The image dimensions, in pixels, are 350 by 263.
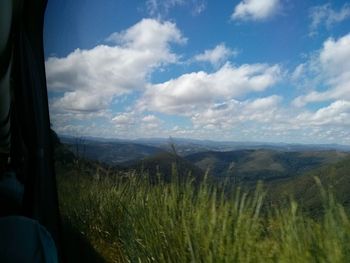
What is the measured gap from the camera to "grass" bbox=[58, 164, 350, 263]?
1.62 m

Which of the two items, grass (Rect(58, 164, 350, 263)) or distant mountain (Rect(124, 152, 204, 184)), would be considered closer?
grass (Rect(58, 164, 350, 263))

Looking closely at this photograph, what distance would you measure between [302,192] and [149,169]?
2.61 m

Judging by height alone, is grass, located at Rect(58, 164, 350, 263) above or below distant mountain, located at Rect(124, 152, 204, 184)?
below

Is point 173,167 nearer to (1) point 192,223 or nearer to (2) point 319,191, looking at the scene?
(1) point 192,223

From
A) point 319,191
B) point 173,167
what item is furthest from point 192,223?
point 319,191

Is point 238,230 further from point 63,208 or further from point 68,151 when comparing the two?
point 68,151

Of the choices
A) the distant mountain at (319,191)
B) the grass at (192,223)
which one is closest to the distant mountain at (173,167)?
the grass at (192,223)

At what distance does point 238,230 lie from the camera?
2152mm

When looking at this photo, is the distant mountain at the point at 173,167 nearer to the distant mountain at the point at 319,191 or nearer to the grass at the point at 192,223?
the grass at the point at 192,223

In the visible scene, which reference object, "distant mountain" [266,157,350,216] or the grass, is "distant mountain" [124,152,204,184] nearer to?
the grass

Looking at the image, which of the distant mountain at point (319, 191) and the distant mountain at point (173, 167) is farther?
the distant mountain at point (173, 167)

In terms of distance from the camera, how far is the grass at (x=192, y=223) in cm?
162

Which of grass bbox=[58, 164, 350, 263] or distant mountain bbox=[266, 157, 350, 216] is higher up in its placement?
distant mountain bbox=[266, 157, 350, 216]

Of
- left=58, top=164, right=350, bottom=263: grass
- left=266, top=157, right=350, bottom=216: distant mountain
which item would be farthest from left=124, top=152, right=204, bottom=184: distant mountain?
left=266, top=157, right=350, bottom=216: distant mountain
